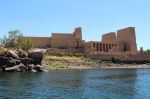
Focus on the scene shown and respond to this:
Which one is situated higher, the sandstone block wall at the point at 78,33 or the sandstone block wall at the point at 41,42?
the sandstone block wall at the point at 78,33

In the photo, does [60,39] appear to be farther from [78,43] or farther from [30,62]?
[30,62]

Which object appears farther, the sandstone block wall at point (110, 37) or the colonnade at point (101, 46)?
the sandstone block wall at point (110, 37)

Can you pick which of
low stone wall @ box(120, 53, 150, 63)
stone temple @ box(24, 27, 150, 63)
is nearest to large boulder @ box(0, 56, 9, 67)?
stone temple @ box(24, 27, 150, 63)

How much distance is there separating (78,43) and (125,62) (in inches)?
647

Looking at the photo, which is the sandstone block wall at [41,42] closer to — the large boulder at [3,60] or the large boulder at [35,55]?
the large boulder at [35,55]

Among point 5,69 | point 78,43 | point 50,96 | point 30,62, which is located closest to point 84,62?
point 78,43

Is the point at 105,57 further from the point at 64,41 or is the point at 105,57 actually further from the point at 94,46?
the point at 64,41

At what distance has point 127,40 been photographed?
288 feet

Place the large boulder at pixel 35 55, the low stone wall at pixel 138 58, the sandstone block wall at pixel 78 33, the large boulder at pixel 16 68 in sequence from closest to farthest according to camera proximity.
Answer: the large boulder at pixel 16 68, the large boulder at pixel 35 55, the low stone wall at pixel 138 58, the sandstone block wall at pixel 78 33

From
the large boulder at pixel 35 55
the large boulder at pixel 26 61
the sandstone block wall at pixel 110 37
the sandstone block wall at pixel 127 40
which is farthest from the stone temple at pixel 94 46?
the large boulder at pixel 26 61

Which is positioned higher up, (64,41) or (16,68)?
(64,41)

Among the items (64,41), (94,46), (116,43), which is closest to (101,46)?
(94,46)

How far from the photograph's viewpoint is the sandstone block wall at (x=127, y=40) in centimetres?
8594

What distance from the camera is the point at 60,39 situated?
3159 inches
